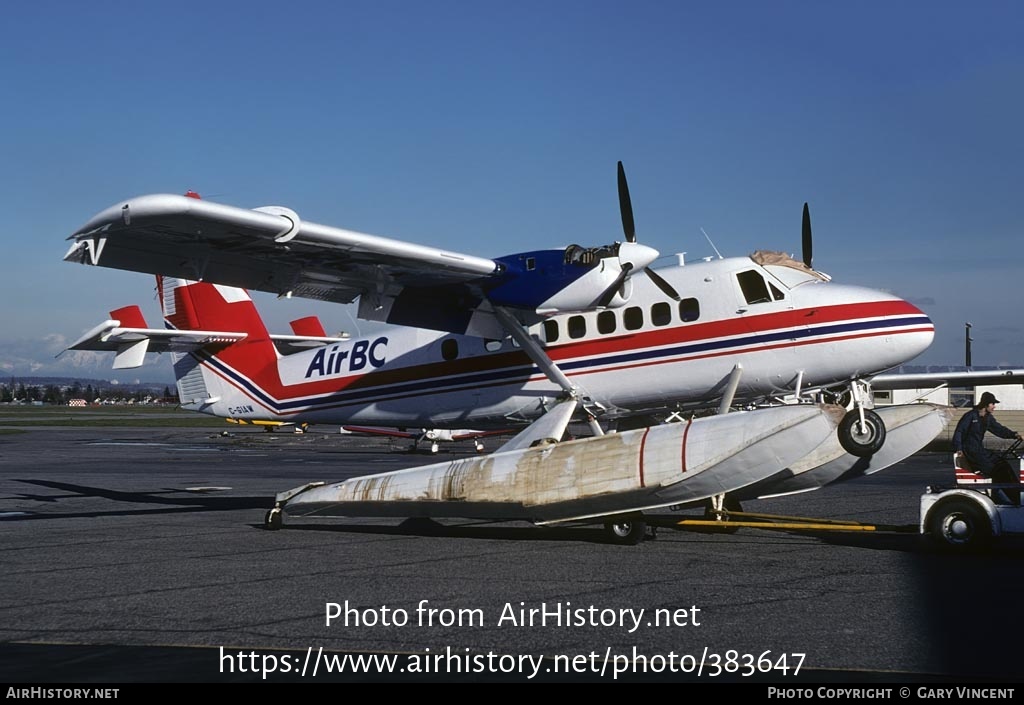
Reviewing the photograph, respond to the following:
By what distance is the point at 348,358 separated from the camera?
1816cm

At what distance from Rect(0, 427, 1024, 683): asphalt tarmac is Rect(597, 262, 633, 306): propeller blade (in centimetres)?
346

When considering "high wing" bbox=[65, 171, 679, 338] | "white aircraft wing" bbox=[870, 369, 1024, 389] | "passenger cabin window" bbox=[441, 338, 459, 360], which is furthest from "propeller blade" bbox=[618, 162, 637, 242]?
"white aircraft wing" bbox=[870, 369, 1024, 389]

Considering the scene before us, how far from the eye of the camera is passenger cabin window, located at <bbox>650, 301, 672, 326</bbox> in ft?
48.3

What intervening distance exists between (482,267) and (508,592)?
21.7ft

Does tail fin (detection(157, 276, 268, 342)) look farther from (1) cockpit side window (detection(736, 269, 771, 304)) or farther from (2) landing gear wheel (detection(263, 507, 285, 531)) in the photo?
(1) cockpit side window (detection(736, 269, 771, 304))

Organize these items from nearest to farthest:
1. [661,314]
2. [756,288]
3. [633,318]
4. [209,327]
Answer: [756,288], [661,314], [633,318], [209,327]

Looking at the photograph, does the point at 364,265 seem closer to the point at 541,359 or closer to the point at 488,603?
the point at 541,359

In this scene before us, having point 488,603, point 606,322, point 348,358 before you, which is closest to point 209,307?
point 348,358

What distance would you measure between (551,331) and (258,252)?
4897mm

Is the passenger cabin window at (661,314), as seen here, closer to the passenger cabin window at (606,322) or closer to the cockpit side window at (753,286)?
the passenger cabin window at (606,322)

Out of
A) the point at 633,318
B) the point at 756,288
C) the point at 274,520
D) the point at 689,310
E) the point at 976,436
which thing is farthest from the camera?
the point at 633,318

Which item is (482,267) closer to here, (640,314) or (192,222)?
(640,314)

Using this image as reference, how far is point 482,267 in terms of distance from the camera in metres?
14.2
